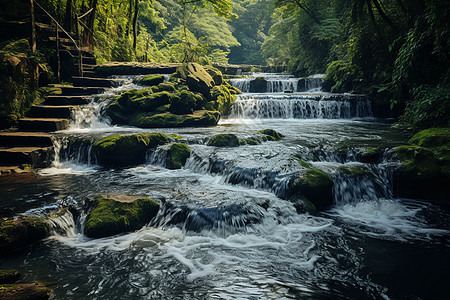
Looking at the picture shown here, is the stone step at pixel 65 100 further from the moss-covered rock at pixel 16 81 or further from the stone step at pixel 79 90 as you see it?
the stone step at pixel 79 90

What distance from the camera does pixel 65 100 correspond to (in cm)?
1160

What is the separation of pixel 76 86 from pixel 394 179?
13.7 meters

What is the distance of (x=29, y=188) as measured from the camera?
6281 mm

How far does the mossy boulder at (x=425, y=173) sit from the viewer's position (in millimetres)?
6113

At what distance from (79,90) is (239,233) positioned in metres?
11.3

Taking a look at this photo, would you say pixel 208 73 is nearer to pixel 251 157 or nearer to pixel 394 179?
pixel 251 157

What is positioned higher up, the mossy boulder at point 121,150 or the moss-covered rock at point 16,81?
the moss-covered rock at point 16,81

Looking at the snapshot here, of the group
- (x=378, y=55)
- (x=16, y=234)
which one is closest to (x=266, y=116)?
(x=378, y=55)

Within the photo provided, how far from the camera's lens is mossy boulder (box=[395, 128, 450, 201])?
6113mm

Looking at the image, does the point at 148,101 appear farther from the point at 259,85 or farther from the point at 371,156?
the point at 259,85

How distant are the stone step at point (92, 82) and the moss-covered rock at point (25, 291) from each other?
12.5 metres

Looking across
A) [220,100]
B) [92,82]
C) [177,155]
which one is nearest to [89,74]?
[92,82]

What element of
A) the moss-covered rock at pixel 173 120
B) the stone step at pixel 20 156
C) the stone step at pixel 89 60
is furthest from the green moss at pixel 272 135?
the stone step at pixel 89 60

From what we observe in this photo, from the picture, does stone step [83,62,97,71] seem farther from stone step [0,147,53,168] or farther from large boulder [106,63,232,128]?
stone step [0,147,53,168]
